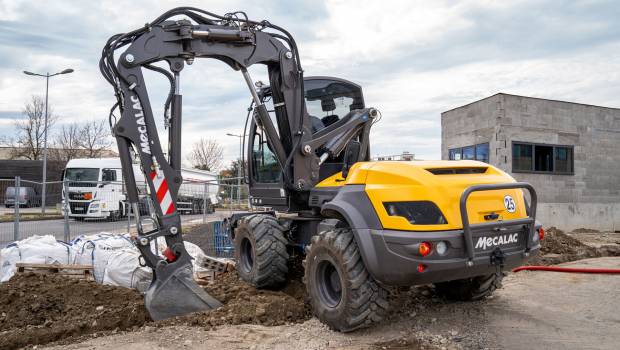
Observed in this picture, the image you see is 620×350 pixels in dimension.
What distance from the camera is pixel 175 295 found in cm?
543

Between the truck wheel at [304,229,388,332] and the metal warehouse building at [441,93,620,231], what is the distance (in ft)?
38.4

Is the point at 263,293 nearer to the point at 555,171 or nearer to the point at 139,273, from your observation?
the point at 139,273

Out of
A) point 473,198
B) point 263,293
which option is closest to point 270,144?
point 263,293

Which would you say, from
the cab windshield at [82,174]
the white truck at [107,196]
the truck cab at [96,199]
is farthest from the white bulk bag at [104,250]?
the cab windshield at [82,174]

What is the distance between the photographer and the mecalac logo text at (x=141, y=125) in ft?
18.3

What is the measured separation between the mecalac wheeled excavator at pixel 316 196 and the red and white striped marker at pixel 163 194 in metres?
0.01

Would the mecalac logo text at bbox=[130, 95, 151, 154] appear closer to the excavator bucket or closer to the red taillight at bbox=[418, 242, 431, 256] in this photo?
the excavator bucket

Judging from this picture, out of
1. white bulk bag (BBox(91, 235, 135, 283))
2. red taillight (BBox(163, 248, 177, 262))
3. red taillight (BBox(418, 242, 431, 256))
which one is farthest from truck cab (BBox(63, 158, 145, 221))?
red taillight (BBox(418, 242, 431, 256))

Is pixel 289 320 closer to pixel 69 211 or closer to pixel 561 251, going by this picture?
pixel 561 251

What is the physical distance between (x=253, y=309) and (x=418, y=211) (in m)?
2.02

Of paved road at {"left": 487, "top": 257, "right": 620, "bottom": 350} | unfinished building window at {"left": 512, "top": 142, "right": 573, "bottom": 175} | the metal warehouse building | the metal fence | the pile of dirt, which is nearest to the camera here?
paved road at {"left": 487, "top": 257, "right": 620, "bottom": 350}

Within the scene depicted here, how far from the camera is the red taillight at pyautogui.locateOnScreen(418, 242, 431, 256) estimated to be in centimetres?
451

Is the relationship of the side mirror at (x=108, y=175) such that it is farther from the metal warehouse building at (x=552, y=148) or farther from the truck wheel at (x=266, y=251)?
the truck wheel at (x=266, y=251)

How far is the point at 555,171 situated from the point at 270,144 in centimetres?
1332
